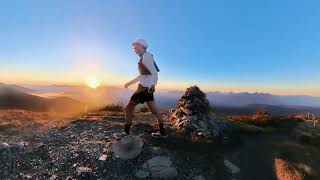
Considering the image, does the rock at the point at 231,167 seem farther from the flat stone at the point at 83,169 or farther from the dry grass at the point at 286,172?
the flat stone at the point at 83,169

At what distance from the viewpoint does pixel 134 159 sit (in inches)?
672

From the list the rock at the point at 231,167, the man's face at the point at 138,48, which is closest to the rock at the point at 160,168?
the rock at the point at 231,167

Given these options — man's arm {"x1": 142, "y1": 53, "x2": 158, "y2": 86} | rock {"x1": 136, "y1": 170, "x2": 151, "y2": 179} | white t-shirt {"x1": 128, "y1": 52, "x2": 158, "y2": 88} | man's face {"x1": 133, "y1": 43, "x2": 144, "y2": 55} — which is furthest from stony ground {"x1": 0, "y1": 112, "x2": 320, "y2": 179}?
man's face {"x1": 133, "y1": 43, "x2": 144, "y2": 55}

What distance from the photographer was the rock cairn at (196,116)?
67.4 ft

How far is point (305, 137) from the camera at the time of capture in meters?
23.7

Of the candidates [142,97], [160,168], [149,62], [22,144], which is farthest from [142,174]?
[22,144]

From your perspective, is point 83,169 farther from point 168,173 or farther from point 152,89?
point 152,89

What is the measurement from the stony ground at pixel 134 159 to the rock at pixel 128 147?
0.22m

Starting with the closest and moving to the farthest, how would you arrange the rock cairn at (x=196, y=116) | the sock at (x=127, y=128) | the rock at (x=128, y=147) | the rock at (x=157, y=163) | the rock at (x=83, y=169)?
the rock at (x=83, y=169)
the rock at (x=157, y=163)
the rock at (x=128, y=147)
the sock at (x=127, y=128)
the rock cairn at (x=196, y=116)

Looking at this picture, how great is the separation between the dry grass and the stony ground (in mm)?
239

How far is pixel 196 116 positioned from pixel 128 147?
186 inches

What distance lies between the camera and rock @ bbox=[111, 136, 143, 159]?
17219mm

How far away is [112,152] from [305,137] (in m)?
11.2

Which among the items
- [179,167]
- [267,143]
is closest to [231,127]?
[267,143]
